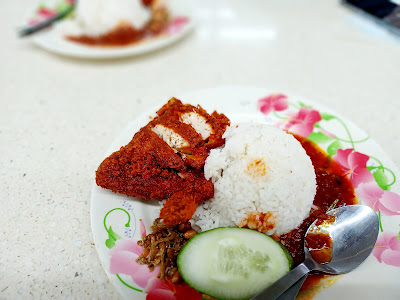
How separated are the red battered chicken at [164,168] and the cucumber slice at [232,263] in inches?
Result: 8.3

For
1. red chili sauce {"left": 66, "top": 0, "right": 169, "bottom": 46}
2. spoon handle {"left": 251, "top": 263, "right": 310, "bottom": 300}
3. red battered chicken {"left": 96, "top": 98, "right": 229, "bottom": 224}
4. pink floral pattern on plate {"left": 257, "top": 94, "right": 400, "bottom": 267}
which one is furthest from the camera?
red chili sauce {"left": 66, "top": 0, "right": 169, "bottom": 46}

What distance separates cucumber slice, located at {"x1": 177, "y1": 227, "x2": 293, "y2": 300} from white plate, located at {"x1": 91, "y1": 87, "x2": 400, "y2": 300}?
0.16 metres

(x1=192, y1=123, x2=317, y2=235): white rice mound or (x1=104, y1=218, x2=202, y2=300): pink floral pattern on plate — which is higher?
(x1=192, y1=123, x2=317, y2=235): white rice mound

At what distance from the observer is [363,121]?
9.34ft

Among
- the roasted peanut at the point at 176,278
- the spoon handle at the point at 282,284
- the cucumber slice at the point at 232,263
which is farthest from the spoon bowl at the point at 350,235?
the roasted peanut at the point at 176,278

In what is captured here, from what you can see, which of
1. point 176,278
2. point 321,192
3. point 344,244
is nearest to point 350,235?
point 344,244

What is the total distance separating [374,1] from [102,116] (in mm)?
3354

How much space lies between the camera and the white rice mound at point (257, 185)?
6.29ft

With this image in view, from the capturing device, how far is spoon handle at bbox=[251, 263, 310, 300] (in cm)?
145

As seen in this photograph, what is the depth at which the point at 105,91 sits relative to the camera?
10.4 feet

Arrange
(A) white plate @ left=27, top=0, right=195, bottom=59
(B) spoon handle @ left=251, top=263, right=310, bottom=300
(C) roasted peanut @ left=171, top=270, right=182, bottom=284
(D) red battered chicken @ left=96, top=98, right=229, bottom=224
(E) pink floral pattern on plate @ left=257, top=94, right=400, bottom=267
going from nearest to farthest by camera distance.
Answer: (B) spoon handle @ left=251, top=263, right=310, bottom=300 → (C) roasted peanut @ left=171, top=270, right=182, bottom=284 → (E) pink floral pattern on plate @ left=257, top=94, right=400, bottom=267 → (D) red battered chicken @ left=96, top=98, right=229, bottom=224 → (A) white plate @ left=27, top=0, right=195, bottom=59

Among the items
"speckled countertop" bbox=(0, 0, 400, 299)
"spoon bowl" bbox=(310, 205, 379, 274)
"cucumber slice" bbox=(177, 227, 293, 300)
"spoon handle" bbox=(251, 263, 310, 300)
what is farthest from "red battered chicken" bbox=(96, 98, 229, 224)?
"spoon bowl" bbox=(310, 205, 379, 274)

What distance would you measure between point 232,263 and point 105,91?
2.20 meters

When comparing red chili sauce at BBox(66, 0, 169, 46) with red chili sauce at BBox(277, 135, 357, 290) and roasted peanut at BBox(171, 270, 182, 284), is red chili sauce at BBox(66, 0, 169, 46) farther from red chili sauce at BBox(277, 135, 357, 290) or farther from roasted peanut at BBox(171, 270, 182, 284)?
roasted peanut at BBox(171, 270, 182, 284)
